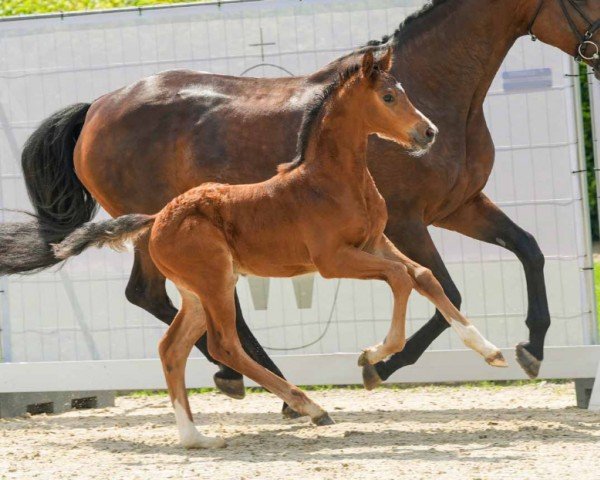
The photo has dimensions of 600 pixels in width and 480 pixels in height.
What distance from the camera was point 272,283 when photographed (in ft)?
25.7

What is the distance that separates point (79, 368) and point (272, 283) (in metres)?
1.25

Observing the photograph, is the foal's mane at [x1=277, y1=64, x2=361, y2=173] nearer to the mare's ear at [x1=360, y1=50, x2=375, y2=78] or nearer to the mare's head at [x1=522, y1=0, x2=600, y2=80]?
the mare's ear at [x1=360, y1=50, x2=375, y2=78]

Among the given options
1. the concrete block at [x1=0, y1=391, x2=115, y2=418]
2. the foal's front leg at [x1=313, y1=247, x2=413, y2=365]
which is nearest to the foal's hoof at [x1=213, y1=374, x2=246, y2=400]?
the foal's front leg at [x1=313, y1=247, x2=413, y2=365]

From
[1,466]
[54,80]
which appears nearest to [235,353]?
[1,466]

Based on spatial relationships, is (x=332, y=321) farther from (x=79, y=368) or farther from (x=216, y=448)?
(x=216, y=448)

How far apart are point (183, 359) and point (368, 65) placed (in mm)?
1580

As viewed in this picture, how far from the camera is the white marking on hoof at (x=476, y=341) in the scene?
566 centimetres

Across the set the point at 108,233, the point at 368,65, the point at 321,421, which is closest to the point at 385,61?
the point at 368,65

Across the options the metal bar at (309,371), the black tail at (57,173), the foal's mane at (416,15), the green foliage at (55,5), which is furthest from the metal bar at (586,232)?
the green foliage at (55,5)

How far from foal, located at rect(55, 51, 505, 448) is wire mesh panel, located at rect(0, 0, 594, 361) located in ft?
5.85

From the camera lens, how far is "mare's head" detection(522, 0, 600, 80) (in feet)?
21.1

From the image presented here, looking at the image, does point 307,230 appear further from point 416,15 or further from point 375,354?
point 416,15

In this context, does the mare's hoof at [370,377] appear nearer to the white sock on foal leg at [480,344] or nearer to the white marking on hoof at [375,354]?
the white marking on hoof at [375,354]

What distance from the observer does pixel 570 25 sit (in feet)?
21.3
